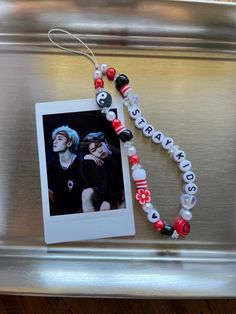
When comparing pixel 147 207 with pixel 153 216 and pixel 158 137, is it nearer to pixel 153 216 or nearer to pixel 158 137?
pixel 153 216

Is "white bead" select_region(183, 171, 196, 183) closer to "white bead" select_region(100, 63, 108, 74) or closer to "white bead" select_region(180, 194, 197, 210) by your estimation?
"white bead" select_region(180, 194, 197, 210)

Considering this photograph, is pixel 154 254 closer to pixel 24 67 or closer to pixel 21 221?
pixel 21 221

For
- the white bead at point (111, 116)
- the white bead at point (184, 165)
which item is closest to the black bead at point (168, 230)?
the white bead at point (184, 165)

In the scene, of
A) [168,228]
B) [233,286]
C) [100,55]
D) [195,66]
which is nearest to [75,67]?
[100,55]

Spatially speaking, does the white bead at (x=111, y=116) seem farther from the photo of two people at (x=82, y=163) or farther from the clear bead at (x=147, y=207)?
the clear bead at (x=147, y=207)

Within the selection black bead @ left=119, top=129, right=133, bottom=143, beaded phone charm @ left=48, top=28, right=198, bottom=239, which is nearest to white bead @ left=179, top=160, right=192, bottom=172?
beaded phone charm @ left=48, top=28, right=198, bottom=239

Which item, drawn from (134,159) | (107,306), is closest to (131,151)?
(134,159)
